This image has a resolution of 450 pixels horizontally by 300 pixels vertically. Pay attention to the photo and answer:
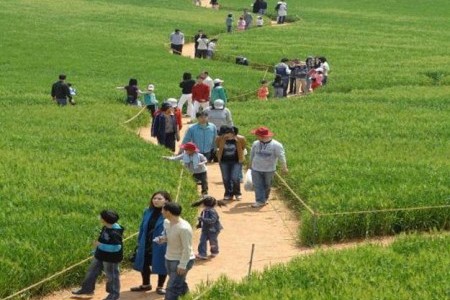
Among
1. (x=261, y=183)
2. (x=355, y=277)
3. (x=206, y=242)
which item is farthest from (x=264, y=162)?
(x=355, y=277)

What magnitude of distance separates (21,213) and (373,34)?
5313 centimetres

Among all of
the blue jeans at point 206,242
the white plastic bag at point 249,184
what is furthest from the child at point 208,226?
the white plastic bag at point 249,184

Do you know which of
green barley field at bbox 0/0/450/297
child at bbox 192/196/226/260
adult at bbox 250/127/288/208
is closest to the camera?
child at bbox 192/196/226/260

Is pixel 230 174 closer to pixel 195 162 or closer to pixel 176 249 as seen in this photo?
pixel 195 162

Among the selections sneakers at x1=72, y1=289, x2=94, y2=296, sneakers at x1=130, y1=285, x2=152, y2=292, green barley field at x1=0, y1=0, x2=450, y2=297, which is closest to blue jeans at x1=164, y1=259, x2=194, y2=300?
sneakers at x1=130, y1=285, x2=152, y2=292

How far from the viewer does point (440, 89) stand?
1575 inches

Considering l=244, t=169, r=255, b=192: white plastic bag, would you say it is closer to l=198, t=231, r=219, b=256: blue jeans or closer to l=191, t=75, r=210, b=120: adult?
l=198, t=231, r=219, b=256: blue jeans

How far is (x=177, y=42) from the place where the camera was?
55.0 m

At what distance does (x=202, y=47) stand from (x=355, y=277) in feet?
132

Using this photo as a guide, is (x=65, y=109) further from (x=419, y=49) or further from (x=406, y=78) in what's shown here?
(x=419, y=49)

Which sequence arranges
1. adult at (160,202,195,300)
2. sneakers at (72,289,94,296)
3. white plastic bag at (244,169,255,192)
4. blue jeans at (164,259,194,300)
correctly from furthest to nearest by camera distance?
white plastic bag at (244,169,255,192) → sneakers at (72,289,94,296) → blue jeans at (164,259,194,300) → adult at (160,202,195,300)

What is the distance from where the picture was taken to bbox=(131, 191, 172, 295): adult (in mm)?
15023

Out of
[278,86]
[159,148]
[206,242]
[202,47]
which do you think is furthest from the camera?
[202,47]

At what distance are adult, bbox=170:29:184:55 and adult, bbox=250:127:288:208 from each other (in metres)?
34.6
